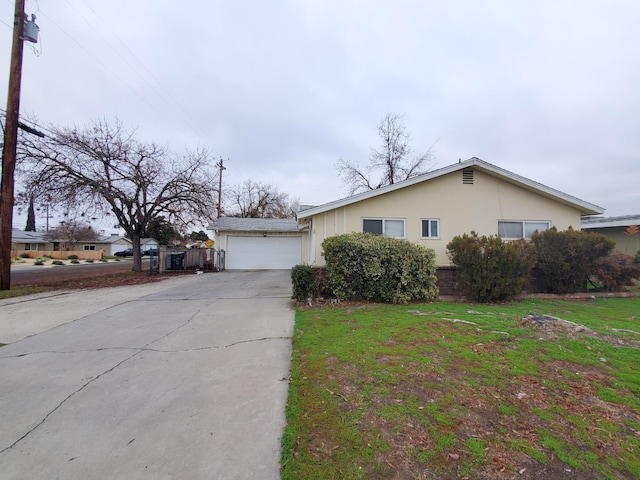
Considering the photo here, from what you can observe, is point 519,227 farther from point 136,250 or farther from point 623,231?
point 136,250

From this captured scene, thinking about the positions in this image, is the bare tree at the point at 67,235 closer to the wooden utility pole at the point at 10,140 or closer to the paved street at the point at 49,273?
the paved street at the point at 49,273

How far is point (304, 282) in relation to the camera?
8.12 meters

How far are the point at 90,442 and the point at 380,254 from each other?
669 cm

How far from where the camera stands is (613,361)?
391 cm

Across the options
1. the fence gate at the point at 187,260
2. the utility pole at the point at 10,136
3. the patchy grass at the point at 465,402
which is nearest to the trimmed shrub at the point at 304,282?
the patchy grass at the point at 465,402

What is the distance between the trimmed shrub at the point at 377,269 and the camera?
8047 mm

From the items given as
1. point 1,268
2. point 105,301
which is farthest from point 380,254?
point 1,268

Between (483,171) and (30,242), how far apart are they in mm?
60381

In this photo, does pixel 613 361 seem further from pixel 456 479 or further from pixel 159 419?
pixel 159 419

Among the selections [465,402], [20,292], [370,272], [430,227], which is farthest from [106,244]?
[465,402]

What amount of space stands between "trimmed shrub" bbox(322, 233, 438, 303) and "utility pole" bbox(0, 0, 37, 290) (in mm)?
11681

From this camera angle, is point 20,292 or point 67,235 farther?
point 67,235

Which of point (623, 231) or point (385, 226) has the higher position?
point (623, 231)

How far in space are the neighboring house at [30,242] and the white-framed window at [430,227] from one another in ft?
181
